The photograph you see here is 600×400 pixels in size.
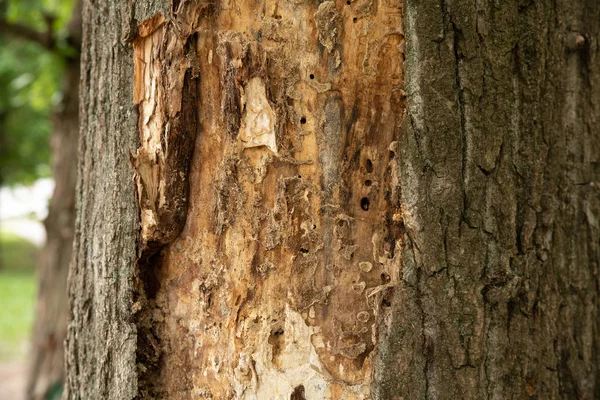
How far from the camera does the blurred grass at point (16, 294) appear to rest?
9727 millimetres

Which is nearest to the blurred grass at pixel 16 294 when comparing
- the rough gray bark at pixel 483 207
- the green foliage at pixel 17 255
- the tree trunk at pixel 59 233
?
the green foliage at pixel 17 255

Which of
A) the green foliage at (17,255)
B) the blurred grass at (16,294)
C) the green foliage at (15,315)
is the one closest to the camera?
the green foliage at (15,315)

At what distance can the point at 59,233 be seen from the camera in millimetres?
4410

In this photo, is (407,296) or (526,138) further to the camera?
(526,138)

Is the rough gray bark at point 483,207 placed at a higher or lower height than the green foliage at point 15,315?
higher

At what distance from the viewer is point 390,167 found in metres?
1.50

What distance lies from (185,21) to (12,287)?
14.8 meters

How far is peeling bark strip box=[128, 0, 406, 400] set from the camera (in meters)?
1.51

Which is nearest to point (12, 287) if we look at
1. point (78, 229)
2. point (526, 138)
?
point (78, 229)

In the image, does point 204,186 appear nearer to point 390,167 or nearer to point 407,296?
point 390,167

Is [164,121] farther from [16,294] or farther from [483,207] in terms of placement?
[16,294]

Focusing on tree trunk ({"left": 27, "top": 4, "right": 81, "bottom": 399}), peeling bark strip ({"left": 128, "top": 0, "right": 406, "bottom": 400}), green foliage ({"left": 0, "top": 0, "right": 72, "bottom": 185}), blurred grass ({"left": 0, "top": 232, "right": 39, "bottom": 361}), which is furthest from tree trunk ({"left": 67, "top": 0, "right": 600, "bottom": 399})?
blurred grass ({"left": 0, "top": 232, "right": 39, "bottom": 361})

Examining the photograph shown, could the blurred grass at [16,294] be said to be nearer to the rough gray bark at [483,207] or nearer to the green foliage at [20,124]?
the green foliage at [20,124]

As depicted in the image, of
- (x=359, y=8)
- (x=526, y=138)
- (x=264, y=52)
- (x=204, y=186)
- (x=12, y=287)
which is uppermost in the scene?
(x=359, y=8)
